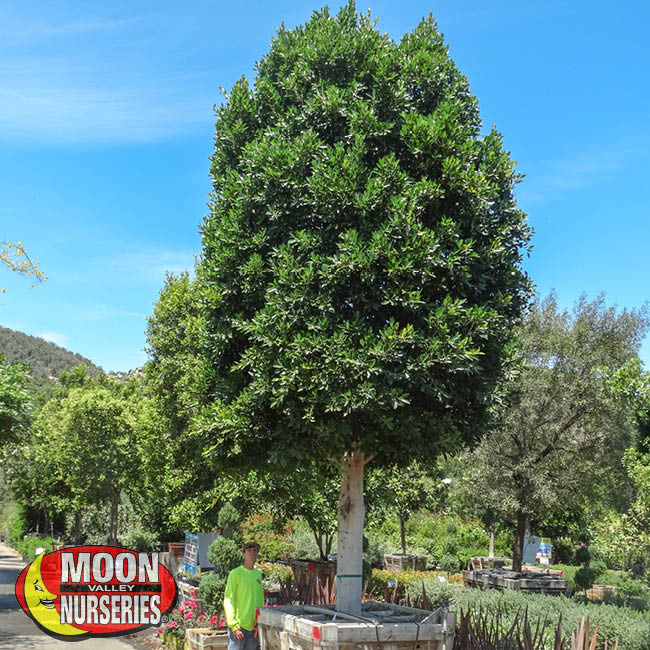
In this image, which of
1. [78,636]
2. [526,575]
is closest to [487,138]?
[78,636]

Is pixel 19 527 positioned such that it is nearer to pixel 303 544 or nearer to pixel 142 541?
pixel 142 541

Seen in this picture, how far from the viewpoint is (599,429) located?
60.8 ft

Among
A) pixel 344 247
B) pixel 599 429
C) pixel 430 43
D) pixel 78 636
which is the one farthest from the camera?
pixel 599 429

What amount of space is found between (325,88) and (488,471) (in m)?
13.4

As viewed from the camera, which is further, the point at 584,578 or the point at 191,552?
the point at 584,578

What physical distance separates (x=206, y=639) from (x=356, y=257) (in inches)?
265

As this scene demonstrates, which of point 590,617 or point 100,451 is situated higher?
point 100,451

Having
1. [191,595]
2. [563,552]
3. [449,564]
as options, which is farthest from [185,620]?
[563,552]

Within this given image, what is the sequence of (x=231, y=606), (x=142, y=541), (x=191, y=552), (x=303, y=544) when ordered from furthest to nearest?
1. (x=303, y=544)
2. (x=142, y=541)
3. (x=191, y=552)
4. (x=231, y=606)

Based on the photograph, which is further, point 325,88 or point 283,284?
point 325,88

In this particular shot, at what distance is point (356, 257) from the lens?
7.46 metres

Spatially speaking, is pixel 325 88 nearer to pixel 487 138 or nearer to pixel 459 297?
pixel 487 138

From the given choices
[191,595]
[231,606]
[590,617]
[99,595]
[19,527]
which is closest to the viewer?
[231,606]

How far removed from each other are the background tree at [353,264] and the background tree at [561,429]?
34.3 feet
